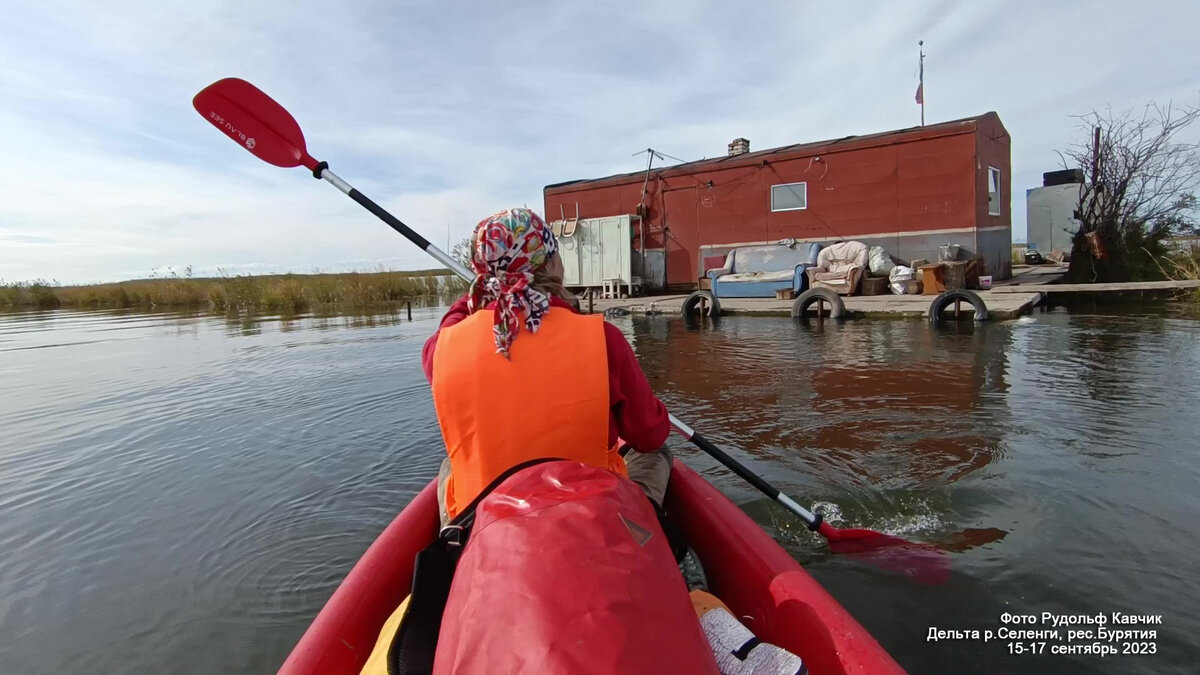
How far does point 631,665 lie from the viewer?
966mm

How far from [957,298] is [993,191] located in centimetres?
547

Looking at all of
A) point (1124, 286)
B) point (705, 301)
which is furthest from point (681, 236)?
point (1124, 286)

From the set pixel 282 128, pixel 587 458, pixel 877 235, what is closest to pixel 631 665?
pixel 587 458

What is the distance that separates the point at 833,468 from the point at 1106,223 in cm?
1262

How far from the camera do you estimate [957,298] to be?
359 inches

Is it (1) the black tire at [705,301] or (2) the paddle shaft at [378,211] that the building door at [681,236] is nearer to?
(1) the black tire at [705,301]

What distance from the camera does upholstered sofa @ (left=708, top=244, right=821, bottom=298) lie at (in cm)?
1295

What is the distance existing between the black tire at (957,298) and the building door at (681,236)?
7.11 metres

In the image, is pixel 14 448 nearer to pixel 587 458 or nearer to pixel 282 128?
pixel 282 128

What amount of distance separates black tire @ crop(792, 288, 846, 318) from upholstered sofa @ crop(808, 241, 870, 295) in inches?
49.2

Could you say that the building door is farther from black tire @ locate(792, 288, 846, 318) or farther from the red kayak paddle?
the red kayak paddle

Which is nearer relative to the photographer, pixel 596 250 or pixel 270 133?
pixel 270 133

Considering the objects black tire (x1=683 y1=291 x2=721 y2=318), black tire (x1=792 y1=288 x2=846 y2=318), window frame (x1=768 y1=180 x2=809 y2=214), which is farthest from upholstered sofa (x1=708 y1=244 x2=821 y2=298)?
black tire (x1=792 y1=288 x2=846 y2=318)

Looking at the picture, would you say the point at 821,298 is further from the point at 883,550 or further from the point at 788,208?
the point at 883,550
